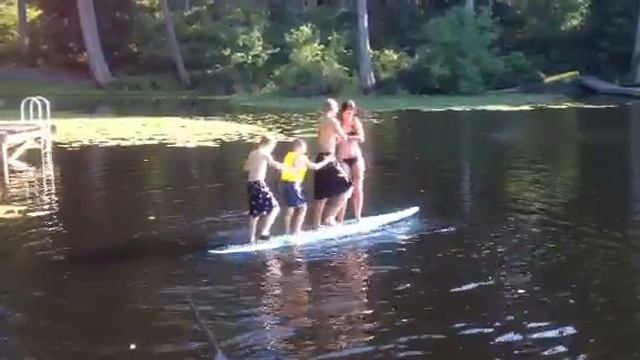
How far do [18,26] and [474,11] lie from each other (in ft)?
79.8

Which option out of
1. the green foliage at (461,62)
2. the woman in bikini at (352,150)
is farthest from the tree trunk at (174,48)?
the woman in bikini at (352,150)

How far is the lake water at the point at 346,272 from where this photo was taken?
8758mm

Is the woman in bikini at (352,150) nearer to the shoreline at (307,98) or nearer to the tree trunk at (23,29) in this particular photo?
the shoreline at (307,98)

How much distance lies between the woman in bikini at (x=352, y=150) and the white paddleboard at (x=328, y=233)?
0.87 feet

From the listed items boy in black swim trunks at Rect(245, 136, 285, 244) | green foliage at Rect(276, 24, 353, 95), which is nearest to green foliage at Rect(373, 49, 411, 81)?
green foliage at Rect(276, 24, 353, 95)

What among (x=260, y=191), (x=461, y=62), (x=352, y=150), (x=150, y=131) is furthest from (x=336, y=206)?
(x=461, y=62)

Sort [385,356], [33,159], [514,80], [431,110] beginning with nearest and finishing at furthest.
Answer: [385,356] < [33,159] < [431,110] < [514,80]

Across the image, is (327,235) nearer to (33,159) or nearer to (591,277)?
(591,277)

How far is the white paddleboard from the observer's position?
12.2m

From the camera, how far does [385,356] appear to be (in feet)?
27.2

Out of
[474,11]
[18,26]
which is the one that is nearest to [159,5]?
[18,26]

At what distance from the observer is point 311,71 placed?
4356 cm

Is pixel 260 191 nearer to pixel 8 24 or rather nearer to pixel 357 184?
pixel 357 184

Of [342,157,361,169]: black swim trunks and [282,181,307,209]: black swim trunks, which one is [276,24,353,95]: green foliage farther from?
[282,181,307,209]: black swim trunks
